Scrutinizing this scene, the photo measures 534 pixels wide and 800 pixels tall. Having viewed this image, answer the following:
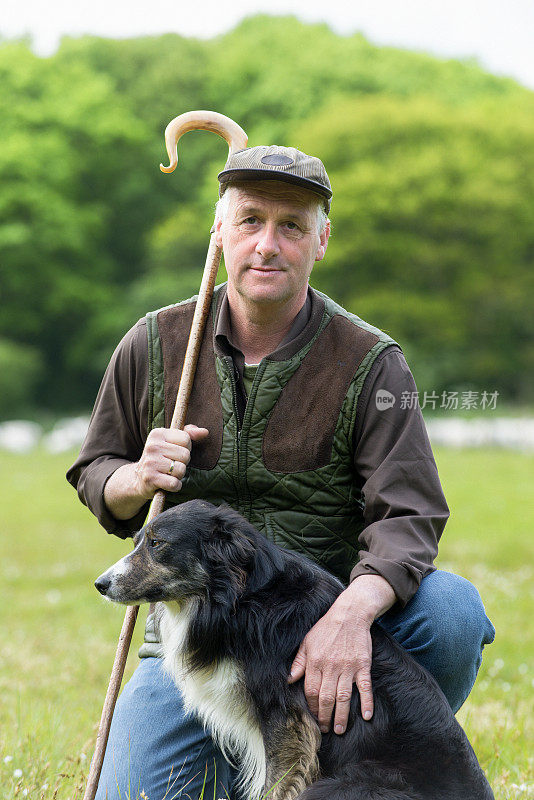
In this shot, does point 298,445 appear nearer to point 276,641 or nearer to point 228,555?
point 228,555

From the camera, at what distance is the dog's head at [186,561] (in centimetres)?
329

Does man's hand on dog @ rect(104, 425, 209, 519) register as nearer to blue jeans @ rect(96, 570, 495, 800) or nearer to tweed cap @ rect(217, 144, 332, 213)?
blue jeans @ rect(96, 570, 495, 800)

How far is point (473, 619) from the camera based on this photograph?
3.51 meters

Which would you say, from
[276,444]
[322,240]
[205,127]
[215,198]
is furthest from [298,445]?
[215,198]

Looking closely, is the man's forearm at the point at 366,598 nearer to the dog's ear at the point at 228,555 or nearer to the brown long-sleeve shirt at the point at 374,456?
the brown long-sleeve shirt at the point at 374,456

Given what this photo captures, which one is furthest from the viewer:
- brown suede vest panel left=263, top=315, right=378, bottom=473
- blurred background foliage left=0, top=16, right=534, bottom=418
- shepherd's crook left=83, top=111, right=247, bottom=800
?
blurred background foliage left=0, top=16, right=534, bottom=418

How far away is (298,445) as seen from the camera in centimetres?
375

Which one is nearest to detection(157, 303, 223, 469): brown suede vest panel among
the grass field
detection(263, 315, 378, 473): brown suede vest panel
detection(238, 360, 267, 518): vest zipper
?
detection(238, 360, 267, 518): vest zipper

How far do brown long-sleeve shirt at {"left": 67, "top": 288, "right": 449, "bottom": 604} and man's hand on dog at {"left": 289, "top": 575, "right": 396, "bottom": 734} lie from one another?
0.56 feet

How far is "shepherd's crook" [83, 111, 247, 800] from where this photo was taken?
3615 mm

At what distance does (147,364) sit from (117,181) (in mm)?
45761

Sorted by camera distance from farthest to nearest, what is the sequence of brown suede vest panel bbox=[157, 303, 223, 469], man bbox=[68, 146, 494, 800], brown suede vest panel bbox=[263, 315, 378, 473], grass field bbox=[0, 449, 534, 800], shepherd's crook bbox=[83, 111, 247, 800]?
1. grass field bbox=[0, 449, 534, 800]
2. brown suede vest panel bbox=[157, 303, 223, 469]
3. brown suede vest panel bbox=[263, 315, 378, 473]
4. shepherd's crook bbox=[83, 111, 247, 800]
5. man bbox=[68, 146, 494, 800]

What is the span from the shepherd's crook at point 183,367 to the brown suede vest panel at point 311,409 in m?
0.41

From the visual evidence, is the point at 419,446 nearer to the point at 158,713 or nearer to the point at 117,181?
the point at 158,713
